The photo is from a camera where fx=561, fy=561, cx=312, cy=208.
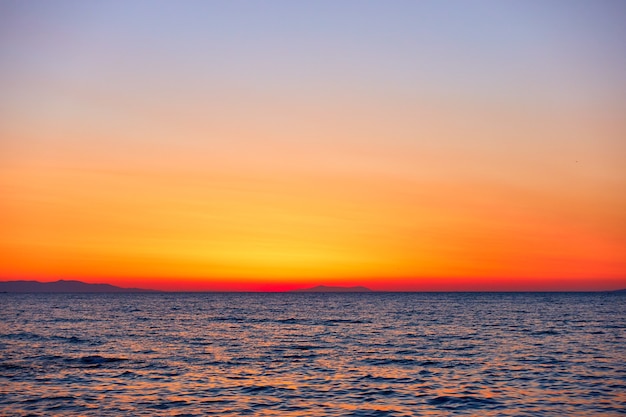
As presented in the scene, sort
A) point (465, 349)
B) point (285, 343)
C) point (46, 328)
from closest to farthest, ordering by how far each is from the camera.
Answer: point (465, 349)
point (285, 343)
point (46, 328)

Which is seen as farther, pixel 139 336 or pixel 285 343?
pixel 139 336

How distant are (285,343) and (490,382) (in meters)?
23.5

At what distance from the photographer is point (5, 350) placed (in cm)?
4456

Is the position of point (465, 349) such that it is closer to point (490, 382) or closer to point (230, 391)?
point (490, 382)

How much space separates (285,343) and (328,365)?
14.3 meters

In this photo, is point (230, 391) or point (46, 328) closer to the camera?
point (230, 391)

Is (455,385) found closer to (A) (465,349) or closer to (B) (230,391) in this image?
(B) (230,391)

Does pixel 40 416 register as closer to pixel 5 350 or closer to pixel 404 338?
pixel 5 350

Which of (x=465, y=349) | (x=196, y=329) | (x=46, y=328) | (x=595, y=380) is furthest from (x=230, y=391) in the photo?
(x=46, y=328)

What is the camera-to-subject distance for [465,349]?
44.3 meters

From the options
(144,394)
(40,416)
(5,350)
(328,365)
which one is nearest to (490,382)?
(328,365)

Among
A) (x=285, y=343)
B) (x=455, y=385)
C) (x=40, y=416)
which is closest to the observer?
(x=40, y=416)

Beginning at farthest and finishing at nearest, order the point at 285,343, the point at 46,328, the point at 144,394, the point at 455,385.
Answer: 1. the point at 46,328
2. the point at 285,343
3. the point at 455,385
4. the point at 144,394

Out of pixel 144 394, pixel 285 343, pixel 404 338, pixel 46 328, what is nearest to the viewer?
pixel 144 394
